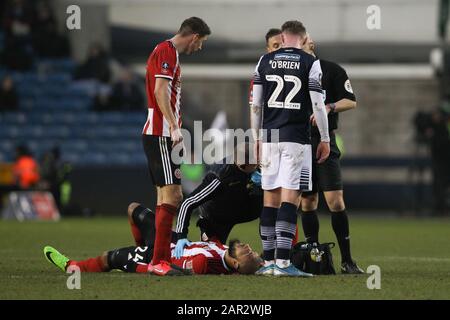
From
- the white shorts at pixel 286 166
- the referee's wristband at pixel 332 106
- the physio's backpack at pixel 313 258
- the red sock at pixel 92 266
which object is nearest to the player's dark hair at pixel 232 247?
the white shorts at pixel 286 166

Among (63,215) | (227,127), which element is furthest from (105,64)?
(63,215)

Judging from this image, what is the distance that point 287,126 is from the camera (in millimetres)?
9727

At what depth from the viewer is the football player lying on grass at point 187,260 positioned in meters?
9.77

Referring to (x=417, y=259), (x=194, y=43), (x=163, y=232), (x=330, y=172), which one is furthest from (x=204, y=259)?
(x=417, y=259)

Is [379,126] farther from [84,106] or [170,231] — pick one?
[170,231]

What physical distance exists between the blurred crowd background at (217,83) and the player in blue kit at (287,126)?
13.7m

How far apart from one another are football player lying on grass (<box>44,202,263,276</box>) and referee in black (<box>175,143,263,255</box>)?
0.50 m

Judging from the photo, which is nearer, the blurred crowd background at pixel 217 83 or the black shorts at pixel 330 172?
the black shorts at pixel 330 172

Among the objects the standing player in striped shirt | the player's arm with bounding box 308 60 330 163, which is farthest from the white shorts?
the standing player in striped shirt

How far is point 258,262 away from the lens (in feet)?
32.3

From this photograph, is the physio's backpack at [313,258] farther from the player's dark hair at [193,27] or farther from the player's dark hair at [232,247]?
the player's dark hair at [193,27]

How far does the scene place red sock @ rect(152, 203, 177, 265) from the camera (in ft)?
31.4

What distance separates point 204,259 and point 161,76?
160 cm

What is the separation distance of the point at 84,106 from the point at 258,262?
17.4 meters
